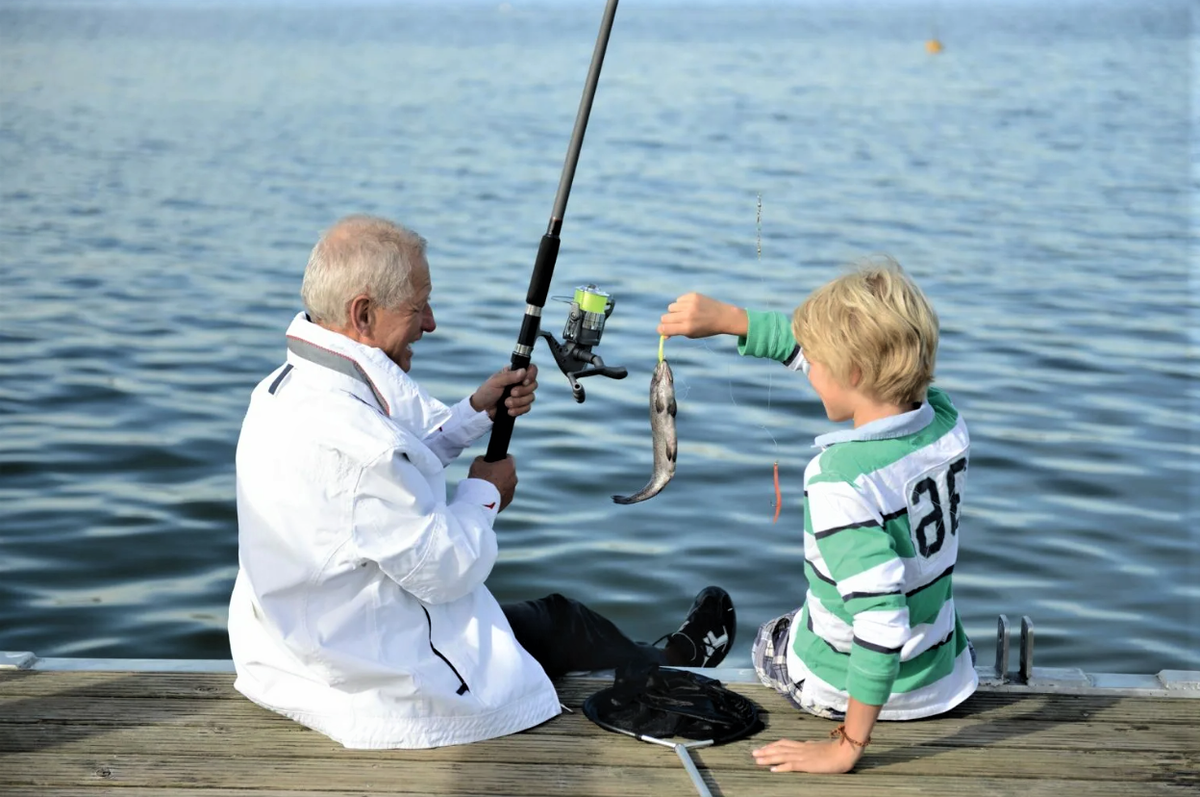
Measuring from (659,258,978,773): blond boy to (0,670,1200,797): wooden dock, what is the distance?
116 mm

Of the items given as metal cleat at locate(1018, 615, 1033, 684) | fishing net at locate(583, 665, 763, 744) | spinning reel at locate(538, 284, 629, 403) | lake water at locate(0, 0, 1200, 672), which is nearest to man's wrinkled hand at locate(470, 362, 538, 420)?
spinning reel at locate(538, 284, 629, 403)

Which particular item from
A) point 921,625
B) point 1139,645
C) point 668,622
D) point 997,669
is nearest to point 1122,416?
point 1139,645

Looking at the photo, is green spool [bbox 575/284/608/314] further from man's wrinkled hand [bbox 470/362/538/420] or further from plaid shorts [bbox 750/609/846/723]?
plaid shorts [bbox 750/609/846/723]

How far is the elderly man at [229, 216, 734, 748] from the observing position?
2977 mm

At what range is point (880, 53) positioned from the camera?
4203 cm

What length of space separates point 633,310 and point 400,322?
7.33 m

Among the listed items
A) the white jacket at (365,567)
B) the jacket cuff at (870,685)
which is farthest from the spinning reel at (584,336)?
the jacket cuff at (870,685)

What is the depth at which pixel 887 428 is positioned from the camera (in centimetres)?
306

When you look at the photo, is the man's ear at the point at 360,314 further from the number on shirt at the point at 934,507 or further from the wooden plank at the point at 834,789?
the number on shirt at the point at 934,507

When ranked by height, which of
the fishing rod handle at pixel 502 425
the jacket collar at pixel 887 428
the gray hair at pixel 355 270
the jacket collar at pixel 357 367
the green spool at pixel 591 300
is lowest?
the fishing rod handle at pixel 502 425

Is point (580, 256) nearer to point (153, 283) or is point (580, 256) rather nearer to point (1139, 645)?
point (153, 283)

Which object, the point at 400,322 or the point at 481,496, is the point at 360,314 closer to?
the point at 400,322

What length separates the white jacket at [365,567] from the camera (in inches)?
117

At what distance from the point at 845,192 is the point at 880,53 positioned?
90.5ft
